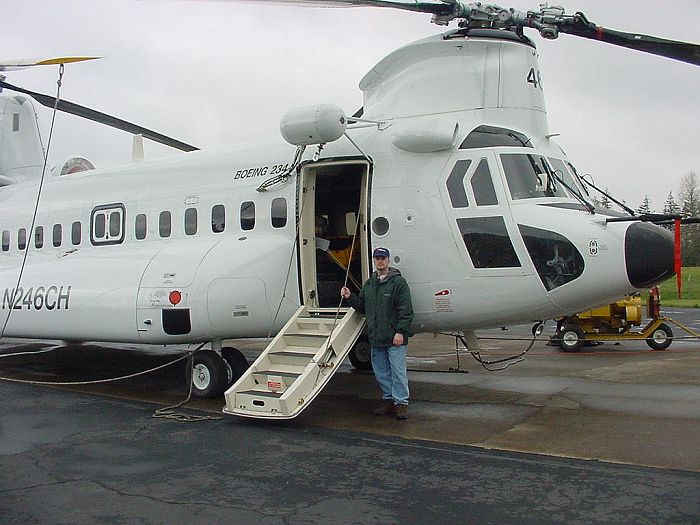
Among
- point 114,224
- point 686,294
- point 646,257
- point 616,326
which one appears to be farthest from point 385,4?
point 686,294

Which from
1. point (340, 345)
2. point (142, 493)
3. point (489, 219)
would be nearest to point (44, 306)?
point (340, 345)

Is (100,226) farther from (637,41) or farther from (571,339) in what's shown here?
(571,339)

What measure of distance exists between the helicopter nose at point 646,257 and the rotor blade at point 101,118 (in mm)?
8583

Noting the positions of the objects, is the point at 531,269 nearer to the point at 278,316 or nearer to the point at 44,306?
the point at 278,316

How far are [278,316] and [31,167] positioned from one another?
9062mm

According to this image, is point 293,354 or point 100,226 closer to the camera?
point 293,354

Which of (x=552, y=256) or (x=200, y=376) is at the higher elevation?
(x=552, y=256)

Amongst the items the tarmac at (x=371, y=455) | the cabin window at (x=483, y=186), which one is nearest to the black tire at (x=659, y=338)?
the tarmac at (x=371, y=455)

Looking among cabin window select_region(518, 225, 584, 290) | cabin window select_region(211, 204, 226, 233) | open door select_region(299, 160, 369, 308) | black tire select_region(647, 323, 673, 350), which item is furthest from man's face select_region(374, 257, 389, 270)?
black tire select_region(647, 323, 673, 350)

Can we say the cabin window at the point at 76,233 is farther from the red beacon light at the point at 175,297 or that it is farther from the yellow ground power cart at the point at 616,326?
the yellow ground power cart at the point at 616,326

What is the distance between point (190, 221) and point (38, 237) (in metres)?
3.98

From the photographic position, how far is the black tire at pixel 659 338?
15.3m

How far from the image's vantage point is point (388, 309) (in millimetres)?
8578

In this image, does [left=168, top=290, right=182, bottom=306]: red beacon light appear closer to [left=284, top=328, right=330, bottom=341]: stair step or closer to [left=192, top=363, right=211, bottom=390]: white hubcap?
[left=192, top=363, right=211, bottom=390]: white hubcap
